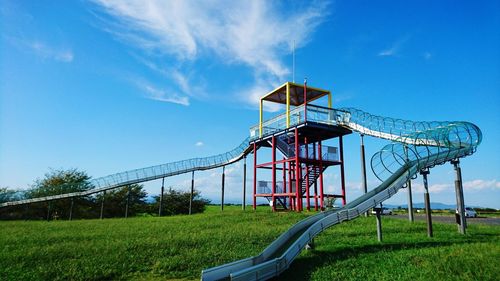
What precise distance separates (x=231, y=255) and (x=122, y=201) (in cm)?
3039

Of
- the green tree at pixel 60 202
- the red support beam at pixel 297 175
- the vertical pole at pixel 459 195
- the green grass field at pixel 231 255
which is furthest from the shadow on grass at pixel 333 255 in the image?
the green tree at pixel 60 202

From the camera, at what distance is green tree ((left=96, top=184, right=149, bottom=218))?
120 feet

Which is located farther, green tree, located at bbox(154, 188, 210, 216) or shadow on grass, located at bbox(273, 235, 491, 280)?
green tree, located at bbox(154, 188, 210, 216)

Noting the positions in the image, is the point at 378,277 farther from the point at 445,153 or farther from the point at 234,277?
the point at 445,153

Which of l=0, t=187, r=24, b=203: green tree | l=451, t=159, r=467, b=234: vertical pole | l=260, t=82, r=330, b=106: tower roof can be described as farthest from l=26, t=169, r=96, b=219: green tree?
l=451, t=159, r=467, b=234: vertical pole

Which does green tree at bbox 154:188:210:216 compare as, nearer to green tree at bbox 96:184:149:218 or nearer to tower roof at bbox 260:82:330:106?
green tree at bbox 96:184:149:218

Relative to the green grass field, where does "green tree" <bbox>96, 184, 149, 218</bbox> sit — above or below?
above

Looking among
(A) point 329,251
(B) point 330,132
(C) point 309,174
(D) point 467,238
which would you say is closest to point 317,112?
(B) point 330,132

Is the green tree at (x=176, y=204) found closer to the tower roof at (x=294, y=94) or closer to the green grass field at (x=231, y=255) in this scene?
the tower roof at (x=294, y=94)

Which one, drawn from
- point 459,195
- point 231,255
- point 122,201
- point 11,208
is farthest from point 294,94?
point 11,208

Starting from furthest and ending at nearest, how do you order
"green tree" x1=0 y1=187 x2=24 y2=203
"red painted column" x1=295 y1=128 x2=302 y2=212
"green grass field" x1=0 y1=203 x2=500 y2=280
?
"green tree" x1=0 y1=187 x2=24 y2=203
"red painted column" x1=295 y1=128 x2=302 y2=212
"green grass field" x1=0 y1=203 x2=500 y2=280

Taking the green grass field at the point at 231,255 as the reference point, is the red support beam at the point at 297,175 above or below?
above

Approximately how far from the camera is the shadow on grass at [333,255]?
29.2 ft

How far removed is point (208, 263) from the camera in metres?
9.73
